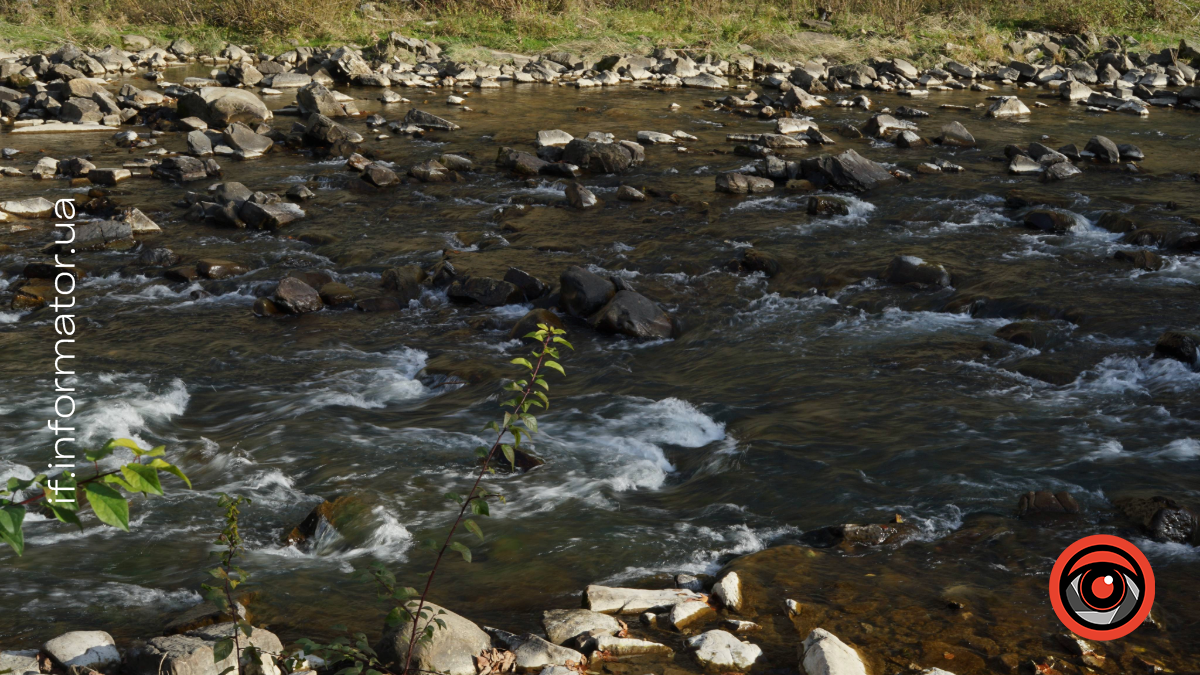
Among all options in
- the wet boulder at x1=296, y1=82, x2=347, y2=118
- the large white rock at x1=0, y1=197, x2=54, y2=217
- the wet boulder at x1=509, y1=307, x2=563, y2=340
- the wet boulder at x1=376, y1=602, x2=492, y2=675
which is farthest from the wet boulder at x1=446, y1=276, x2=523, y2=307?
the wet boulder at x1=296, y1=82, x2=347, y2=118

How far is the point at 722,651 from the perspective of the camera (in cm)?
398

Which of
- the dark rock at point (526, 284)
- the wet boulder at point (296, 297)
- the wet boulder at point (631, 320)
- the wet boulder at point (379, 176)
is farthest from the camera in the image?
the wet boulder at point (379, 176)

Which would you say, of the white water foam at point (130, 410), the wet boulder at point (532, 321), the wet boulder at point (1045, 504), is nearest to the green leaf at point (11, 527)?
the white water foam at point (130, 410)

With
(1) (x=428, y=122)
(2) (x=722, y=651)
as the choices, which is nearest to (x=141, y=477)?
(2) (x=722, y=651)

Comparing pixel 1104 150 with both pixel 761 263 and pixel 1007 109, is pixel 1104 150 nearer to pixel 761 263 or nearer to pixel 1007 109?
pixel 1007 109

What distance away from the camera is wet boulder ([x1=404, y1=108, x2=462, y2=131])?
54.4 ft

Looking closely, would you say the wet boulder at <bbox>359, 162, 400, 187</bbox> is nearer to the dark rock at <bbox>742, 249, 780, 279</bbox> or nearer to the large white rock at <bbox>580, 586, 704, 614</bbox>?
the dark rock at <bbox>742, 249, 780, 279</bbox>

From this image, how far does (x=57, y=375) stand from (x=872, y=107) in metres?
15.7

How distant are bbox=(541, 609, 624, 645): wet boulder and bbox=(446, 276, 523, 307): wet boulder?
16.6 feet

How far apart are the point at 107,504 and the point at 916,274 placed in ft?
28.0

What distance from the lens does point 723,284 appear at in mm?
9562

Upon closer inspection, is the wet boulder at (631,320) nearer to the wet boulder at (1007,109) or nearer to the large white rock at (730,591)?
the large white rock at (730,591)

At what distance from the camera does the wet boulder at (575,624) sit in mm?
4071

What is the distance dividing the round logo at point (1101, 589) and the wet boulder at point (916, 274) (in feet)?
14.9
